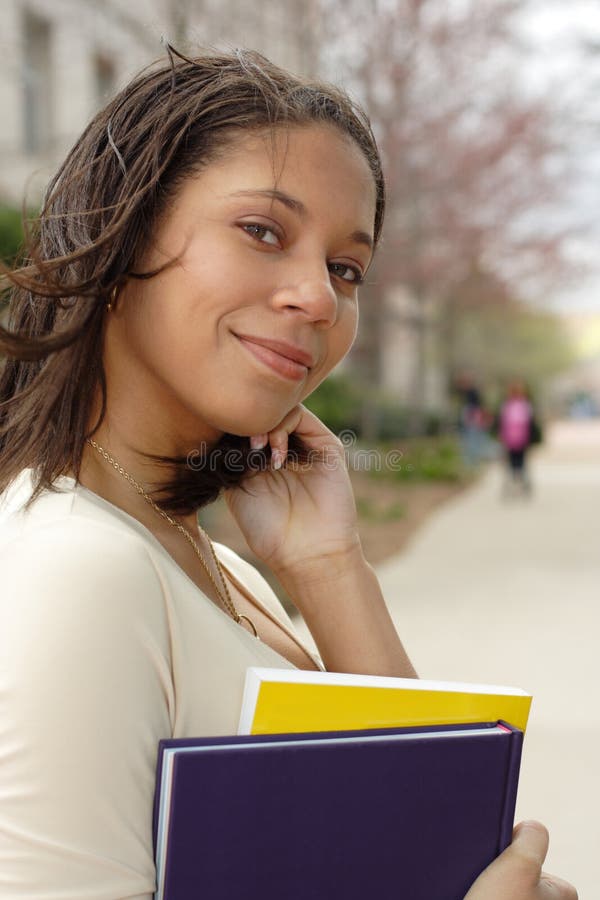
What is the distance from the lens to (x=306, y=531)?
163 centimetres

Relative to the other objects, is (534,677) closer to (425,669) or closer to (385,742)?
(425,669)

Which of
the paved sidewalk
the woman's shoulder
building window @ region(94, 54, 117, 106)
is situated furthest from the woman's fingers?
building window @ region(94, 54, 117, 106)

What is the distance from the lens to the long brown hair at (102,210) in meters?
1.24

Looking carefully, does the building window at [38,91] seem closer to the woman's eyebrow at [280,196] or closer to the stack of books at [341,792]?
the woman's eyebrow at [280,196]

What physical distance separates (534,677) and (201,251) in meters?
4.87

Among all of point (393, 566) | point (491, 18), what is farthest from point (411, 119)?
point (393, 566)

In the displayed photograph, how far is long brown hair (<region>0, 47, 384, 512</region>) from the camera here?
1244 millimetres

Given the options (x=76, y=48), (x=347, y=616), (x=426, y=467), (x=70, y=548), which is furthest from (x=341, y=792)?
(x=426, y=467)

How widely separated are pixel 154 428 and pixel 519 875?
2.44 feet

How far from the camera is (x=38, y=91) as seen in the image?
12.7 meters

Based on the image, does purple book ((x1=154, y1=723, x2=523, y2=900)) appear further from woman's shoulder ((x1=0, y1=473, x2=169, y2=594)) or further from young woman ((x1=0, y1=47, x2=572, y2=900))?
woman's shoulder ((x1=0, y1=473, x2=169, y2=594))

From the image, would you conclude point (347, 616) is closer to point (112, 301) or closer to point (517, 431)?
point (112, 301)

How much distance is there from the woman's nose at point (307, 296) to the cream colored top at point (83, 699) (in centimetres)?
39

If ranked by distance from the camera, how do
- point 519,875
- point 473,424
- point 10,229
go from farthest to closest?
point 473,424 < point 10,229 < point 519,875
